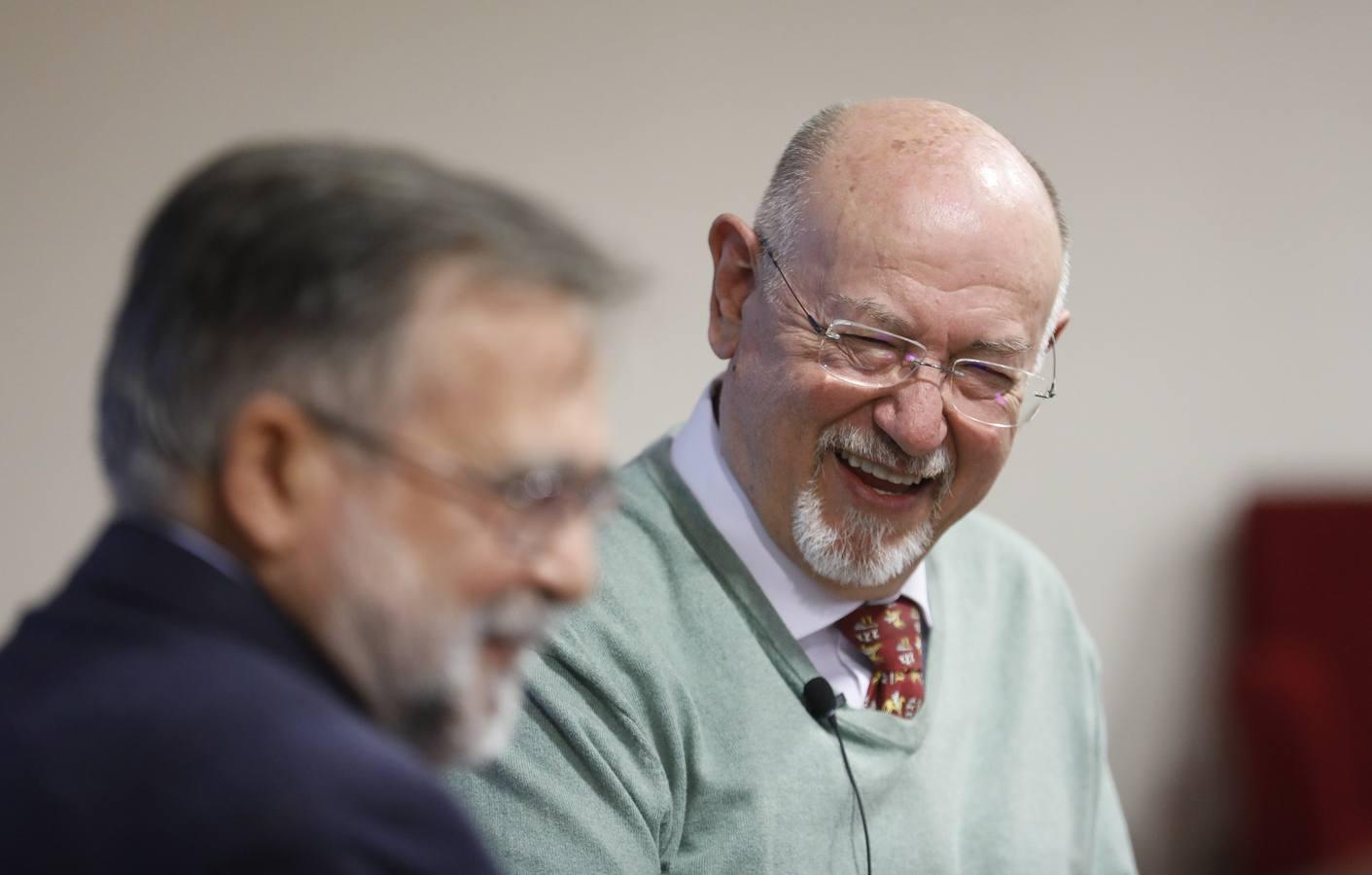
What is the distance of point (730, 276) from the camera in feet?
5.65

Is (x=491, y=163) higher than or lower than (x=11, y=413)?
higher

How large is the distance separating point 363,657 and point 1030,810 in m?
1.12

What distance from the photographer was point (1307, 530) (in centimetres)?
337

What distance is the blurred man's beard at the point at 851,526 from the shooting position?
161cm

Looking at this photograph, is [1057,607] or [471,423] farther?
[1057,607]

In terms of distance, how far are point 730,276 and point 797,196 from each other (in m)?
0.13

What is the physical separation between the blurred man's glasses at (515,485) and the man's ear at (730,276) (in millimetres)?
848

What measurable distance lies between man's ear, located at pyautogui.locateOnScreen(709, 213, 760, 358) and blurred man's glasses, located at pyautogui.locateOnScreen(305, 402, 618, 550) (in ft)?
2.78

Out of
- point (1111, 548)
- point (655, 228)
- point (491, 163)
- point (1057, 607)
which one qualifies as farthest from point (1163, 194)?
point (1057, 607)

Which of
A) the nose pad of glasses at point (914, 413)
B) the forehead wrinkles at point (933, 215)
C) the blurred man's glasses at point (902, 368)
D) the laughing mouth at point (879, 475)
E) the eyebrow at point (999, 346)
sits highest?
the forehead wrinkles at point (933, 215)

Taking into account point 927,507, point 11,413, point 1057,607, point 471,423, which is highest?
point 471,423

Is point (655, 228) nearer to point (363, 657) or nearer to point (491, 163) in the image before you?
point (491, 163)

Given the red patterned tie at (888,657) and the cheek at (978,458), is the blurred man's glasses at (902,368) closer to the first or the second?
the cheek at (978,458)

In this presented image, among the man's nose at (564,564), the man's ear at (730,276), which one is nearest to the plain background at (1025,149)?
the man's ear at (730,276)
